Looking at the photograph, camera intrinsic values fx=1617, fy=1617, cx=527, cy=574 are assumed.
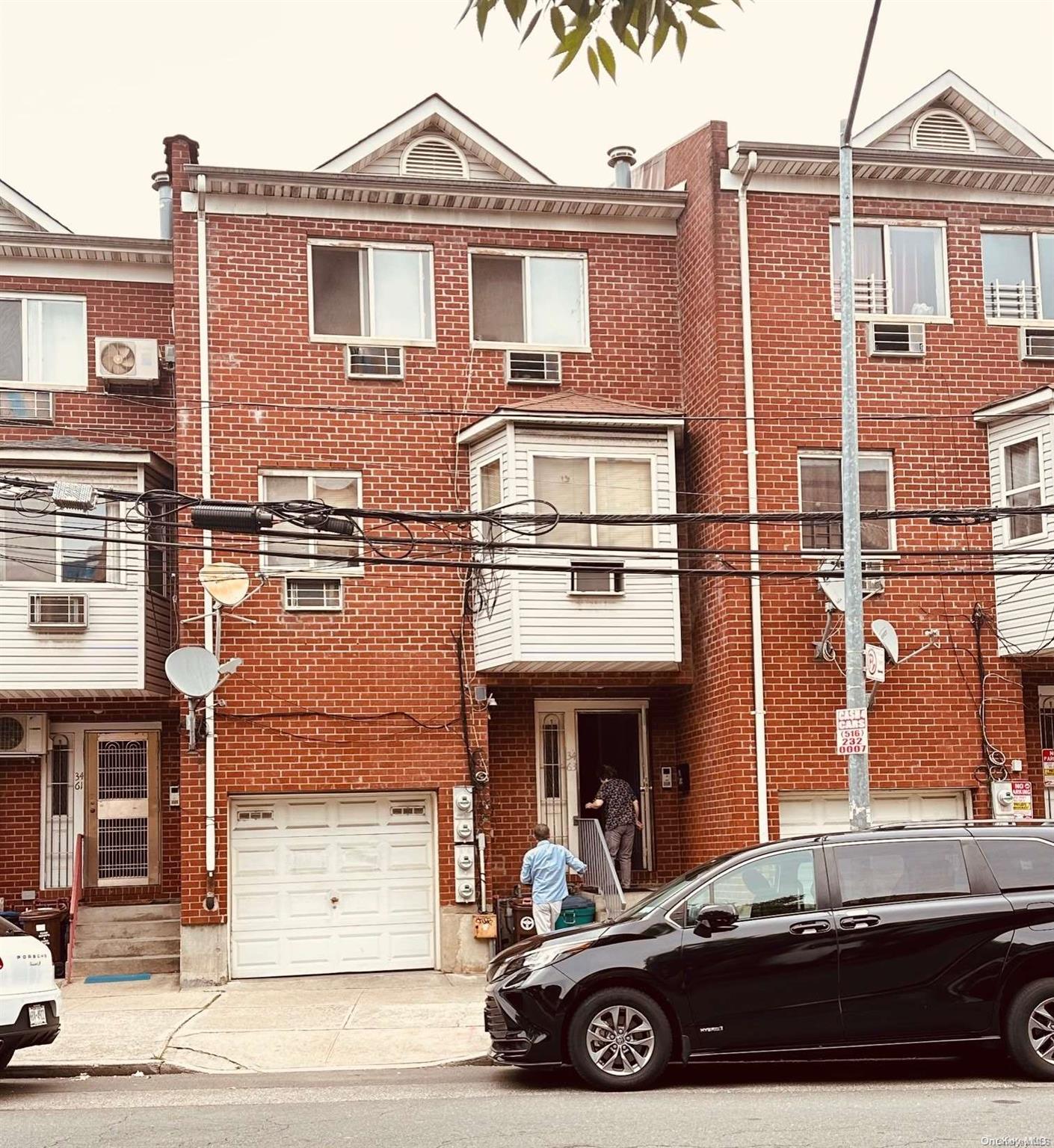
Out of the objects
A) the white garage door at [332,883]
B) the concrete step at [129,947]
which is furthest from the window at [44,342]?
the concrete step at [129,947]

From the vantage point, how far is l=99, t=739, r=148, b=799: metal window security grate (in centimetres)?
2059

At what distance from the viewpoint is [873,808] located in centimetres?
1947

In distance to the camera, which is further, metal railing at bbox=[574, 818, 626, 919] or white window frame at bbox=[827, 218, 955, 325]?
white window frame at bbox=[827, 218, 955, 325]

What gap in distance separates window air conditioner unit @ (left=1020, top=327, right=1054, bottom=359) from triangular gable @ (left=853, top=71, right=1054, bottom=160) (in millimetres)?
2283

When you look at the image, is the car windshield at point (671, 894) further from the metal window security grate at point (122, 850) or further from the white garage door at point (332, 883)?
the metal window security grate at point (122, 850)

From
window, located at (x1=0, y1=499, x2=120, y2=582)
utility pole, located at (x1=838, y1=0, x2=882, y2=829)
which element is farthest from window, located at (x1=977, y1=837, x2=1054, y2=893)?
window, located at (x1=0, y1=499, x2=120, y2=582)

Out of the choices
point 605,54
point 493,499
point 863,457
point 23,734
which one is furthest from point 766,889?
point 23,734

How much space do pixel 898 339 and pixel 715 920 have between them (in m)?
10.9

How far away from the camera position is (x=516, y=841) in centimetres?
1991

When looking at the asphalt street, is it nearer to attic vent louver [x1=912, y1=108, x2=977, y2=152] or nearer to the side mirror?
the side mirror

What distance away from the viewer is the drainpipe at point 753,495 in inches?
740

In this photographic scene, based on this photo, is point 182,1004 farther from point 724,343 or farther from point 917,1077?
point 724,343

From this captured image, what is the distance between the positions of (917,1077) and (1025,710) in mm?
10063

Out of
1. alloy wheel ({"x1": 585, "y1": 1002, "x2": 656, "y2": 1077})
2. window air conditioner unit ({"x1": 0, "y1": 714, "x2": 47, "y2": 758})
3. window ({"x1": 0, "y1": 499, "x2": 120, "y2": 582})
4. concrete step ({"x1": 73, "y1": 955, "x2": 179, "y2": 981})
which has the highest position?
window ({"x1": 0, "y1": 499, "x2": 120, "y2": 582})
